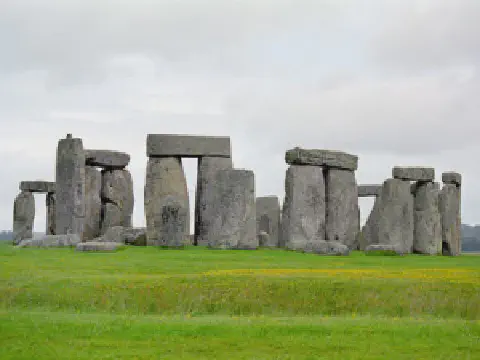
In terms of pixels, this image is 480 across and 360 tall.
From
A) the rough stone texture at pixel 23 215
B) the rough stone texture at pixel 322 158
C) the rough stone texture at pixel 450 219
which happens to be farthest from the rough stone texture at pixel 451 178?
the rough stone texture at pixel 23 215

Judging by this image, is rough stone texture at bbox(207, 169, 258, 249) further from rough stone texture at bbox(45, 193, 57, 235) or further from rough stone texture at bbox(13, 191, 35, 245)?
rough stone texture at bbox(45, 193, 57, 235)

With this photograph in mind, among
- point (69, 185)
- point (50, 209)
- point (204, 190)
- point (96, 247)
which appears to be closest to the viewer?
point (96, 247)

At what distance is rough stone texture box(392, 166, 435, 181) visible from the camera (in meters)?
39.2

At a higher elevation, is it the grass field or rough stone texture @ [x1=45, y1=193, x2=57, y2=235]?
rough stone texture @ [x1=45, y1=193, x2=57, y2=235]

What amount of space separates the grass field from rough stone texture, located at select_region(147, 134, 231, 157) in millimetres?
7756

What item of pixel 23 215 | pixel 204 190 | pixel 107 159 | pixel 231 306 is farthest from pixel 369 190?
pixel 231 306

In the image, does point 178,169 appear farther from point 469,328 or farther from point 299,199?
point 469,328

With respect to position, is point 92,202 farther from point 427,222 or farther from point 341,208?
point 427,222

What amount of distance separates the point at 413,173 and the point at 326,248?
8677 millimetres

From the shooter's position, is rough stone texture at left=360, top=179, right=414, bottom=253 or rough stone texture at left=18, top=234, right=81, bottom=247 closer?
rough stone texture at left=18, top=234, right=81, bottom=247

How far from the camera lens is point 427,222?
4000 cm

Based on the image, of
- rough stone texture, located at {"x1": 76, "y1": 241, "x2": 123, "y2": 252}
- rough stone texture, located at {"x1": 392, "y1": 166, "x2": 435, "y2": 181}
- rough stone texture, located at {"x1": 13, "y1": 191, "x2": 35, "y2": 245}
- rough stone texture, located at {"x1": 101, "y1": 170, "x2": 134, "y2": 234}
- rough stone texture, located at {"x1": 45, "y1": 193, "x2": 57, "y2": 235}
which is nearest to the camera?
rough stone texture, located at {"x1": 76, "y1": 241, "x2": 123, "y2": 252}

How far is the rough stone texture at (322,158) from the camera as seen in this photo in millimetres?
37281

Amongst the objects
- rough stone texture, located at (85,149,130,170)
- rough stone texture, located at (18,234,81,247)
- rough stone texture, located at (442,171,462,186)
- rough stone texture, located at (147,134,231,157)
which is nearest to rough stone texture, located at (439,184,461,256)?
rough stone texture, located at (442,171,462,186)
